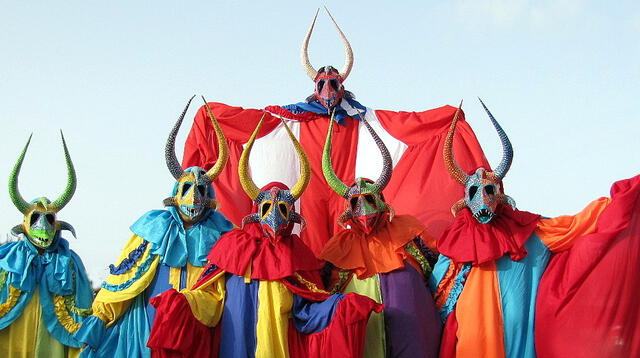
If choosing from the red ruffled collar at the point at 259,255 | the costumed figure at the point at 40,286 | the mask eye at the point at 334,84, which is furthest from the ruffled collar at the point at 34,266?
the mask eye at the point at 334,84

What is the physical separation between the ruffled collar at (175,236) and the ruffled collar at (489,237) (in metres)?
2.20

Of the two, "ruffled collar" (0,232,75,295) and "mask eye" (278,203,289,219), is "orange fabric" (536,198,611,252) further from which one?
"ruffled collar" (0,232,75,295)

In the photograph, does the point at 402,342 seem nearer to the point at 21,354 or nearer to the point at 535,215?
the point at 535,215

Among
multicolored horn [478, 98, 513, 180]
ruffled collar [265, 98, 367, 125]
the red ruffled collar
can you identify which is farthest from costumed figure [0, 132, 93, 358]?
multicolored horn [478, 98, 513, 180]

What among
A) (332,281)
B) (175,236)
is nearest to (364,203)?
(332,281)

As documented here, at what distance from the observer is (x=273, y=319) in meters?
7.88

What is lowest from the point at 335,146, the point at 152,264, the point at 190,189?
the point at 152,264

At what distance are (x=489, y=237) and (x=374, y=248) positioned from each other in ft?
3.46

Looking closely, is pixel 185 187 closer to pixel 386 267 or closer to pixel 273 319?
pixel 273 319

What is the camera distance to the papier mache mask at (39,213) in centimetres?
880

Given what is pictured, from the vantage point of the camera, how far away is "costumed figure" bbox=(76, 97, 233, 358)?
836 cm

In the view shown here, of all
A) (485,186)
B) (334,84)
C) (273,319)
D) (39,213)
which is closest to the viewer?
(273,319)

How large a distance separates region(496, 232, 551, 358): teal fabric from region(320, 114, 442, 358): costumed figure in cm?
64

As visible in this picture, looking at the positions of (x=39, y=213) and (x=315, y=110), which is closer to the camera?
(x=39, y=213)
